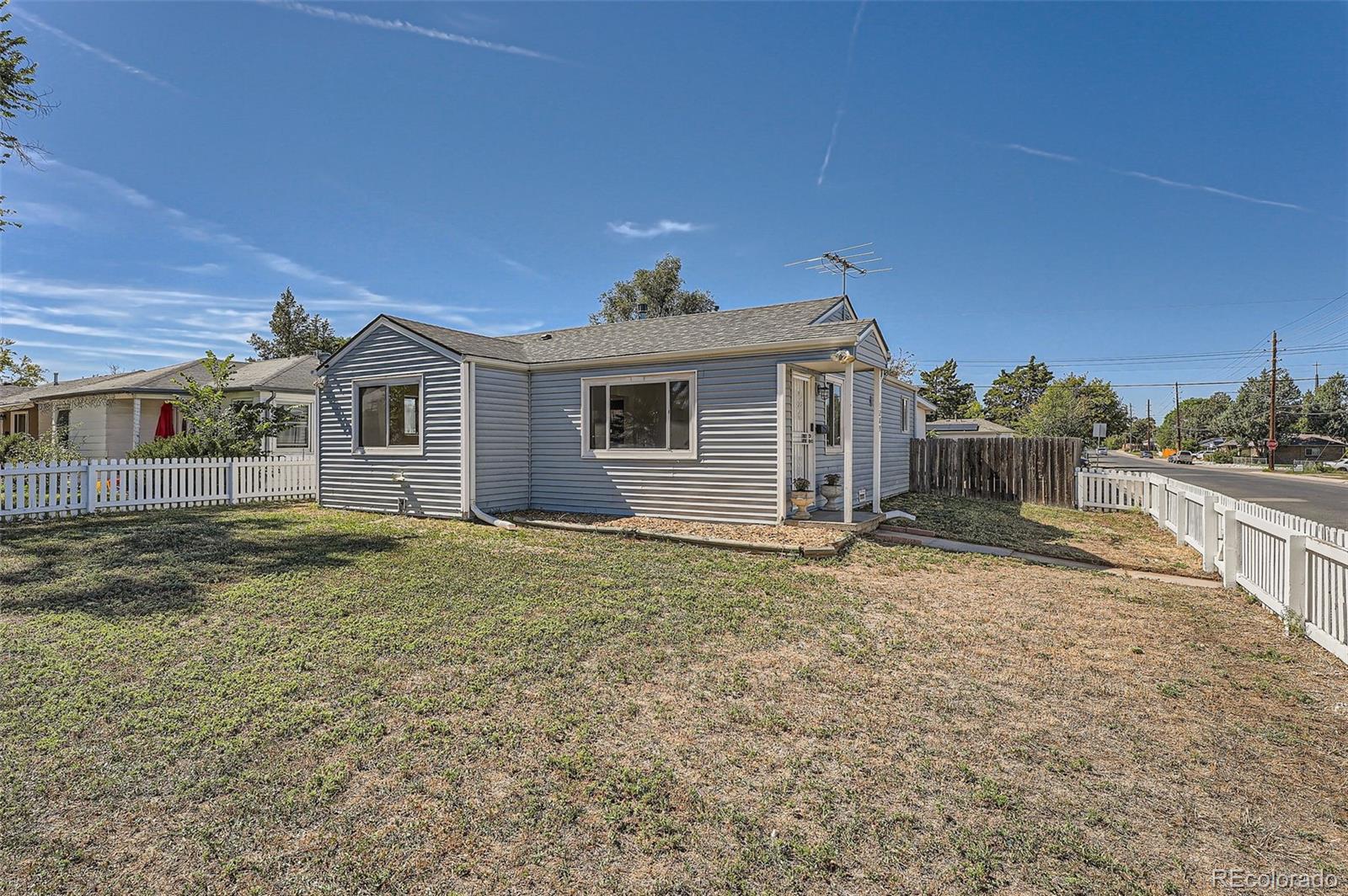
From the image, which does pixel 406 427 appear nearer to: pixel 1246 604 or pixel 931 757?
pixel 931 757

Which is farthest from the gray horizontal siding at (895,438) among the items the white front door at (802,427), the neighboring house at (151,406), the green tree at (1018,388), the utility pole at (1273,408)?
the green tree at (1018,388)

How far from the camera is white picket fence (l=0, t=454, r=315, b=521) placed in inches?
411

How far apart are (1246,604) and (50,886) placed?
871 centimetres

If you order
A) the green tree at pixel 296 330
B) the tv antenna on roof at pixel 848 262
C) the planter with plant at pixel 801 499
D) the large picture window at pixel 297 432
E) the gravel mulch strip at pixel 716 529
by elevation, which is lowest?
the gravel mulch strip at pixel 716 529

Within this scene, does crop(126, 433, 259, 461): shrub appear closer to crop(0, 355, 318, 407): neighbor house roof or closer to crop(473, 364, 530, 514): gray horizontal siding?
crop(0, 355, 318, 407): neighbor house roof

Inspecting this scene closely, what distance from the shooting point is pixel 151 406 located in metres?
19.8

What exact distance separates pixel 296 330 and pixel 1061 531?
4421cm

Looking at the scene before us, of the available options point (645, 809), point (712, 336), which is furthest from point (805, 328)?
point (645, 809)

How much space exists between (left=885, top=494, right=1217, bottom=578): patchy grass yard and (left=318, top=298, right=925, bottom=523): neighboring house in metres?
1.62

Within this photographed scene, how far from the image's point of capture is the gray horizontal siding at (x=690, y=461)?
9.32m

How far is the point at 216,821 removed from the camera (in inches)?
94.3

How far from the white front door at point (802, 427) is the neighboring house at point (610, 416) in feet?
0.10

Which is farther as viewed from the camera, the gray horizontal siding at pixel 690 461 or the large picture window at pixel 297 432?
the large picture window at pixel 297 432

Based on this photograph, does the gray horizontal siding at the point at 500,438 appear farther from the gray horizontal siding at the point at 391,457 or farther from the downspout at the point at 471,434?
the gray horizontal siding at the point at 391,457
